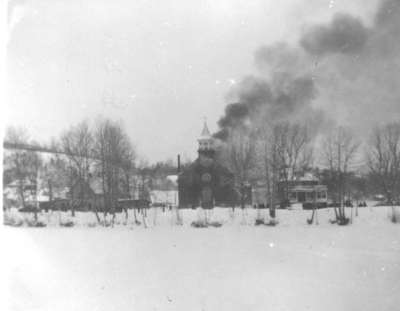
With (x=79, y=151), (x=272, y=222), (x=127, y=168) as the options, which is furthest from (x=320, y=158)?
(x=79, y=151)

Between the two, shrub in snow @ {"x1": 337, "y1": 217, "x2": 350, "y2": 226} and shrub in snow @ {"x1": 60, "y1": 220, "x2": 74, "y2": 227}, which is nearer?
shrub in snow @ {"x1": 337, "y1": 217, "x2": 350, "y2": 226}

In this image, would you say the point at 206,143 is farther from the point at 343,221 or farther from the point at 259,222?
the point at 343,221

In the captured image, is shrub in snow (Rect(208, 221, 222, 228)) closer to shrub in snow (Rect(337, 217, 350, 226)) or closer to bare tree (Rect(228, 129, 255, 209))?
bare tree (Rect(228, 129, 255, 209))

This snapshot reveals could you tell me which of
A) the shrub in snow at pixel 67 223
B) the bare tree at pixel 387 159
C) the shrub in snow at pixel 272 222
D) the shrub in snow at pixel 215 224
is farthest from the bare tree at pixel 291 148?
the shrub in snow at pixel 67 223

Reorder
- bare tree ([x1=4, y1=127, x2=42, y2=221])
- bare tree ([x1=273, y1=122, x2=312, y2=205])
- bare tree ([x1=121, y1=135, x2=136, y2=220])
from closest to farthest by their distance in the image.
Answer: bare tree ([x1=4, y1=127, x2=42, y2=221]) < bare tree ([x1=273, y1=122, x2=312, y2=205]) < bare tree ([x1=121, y1=135, x2=136, y2=220])

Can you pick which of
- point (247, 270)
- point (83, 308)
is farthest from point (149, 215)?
point (83, 308)

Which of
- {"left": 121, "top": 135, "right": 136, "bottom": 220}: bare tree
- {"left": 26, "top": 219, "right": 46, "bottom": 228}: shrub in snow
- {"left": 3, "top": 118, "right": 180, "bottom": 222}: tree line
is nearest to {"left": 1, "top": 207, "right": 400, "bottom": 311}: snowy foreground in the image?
{"left": 26, "top": 219, "right": 46, "bottom": 228}: shrub in snow
